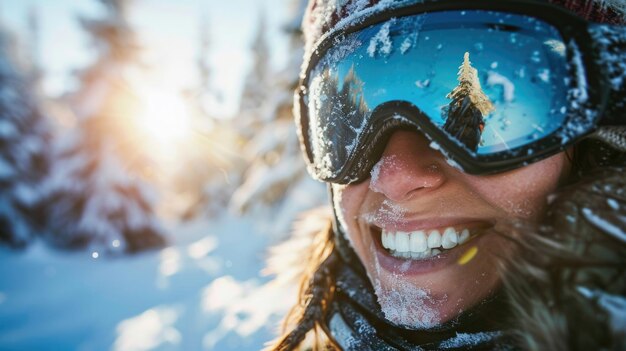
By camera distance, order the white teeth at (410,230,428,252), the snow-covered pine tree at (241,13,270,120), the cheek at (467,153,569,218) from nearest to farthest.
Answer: the cheek at (467,153,569,218)
the white teeth at (410,230,428,252)
the snow-covered pine tree at (241,13,270,120)

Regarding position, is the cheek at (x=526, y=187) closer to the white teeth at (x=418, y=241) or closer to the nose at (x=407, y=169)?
the nose at (x=407, y=169)

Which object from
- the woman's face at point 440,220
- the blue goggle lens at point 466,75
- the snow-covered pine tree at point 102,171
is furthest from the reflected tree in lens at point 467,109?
the snow-covered pine tree at point 102,171

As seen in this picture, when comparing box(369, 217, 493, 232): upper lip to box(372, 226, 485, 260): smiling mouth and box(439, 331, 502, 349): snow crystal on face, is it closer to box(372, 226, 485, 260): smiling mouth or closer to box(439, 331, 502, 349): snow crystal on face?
box(372, 226, 485, 260): smiling mouth

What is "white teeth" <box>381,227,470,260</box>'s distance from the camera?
133 centimetres

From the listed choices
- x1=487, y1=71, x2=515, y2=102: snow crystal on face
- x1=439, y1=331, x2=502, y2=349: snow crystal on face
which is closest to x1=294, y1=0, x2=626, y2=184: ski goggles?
x1=487, y1=71, x2=515, y2=102: snow crystal on face

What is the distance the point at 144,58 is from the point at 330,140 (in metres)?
14.8

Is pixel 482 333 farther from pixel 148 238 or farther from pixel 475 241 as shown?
pixel 148 238

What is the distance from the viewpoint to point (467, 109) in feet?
3.96

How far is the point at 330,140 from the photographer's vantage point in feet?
5.61

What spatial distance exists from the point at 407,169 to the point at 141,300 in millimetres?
7006

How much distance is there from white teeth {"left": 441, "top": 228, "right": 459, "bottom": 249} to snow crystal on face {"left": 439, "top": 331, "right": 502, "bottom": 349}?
298 millimetres

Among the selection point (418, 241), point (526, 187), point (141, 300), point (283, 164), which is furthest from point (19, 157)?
point (526, 187)

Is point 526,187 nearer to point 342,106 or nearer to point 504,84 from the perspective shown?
point 504,84

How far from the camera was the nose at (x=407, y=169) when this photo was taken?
1.26m
